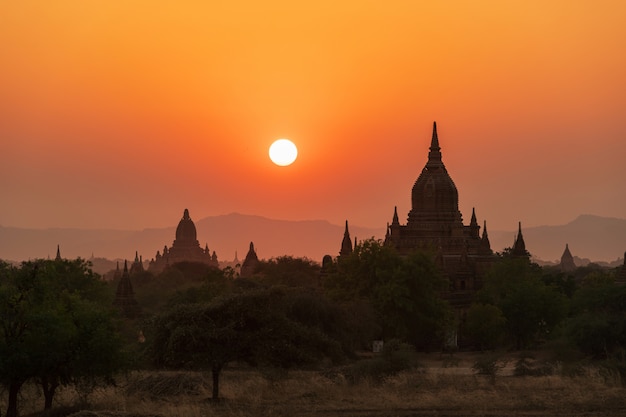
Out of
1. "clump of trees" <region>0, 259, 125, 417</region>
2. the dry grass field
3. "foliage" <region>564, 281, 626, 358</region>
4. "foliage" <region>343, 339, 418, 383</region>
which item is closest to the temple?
"foliage" <region>564, 281, 626, 358</region>

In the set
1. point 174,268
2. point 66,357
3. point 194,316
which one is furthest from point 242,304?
point 174,268

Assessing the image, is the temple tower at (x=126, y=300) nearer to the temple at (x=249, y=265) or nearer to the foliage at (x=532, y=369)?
the foliage at (x=532, y=369)

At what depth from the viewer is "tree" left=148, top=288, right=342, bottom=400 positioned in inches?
1293

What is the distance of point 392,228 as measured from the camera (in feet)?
259

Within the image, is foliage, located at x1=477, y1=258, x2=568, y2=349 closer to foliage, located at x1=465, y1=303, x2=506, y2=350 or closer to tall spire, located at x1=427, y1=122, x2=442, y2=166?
foliage, located at x1=465, y1=303, x2=506, y2=350

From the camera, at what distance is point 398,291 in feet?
184

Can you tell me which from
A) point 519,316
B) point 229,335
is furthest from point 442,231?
point 229,335

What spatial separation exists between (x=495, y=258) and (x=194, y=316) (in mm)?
44995

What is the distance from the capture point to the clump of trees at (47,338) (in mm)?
27797

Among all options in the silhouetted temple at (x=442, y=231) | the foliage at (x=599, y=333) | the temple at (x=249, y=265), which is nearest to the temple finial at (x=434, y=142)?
the silhouetted temple at (x=442, y=231)

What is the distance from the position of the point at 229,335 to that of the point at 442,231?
152 feet

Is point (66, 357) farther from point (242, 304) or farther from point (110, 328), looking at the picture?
point (242, 304)

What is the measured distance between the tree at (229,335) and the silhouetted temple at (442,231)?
3732cm

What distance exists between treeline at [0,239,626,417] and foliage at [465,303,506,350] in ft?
0.26
